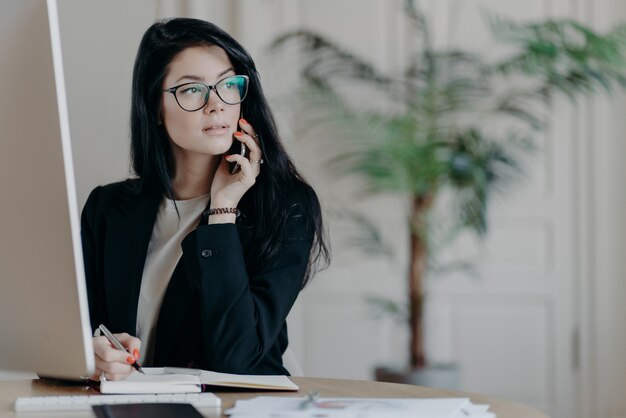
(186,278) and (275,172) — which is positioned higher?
(275,172)

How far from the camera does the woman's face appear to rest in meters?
1.83

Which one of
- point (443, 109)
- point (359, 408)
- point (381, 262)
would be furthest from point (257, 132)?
point (381, 262)

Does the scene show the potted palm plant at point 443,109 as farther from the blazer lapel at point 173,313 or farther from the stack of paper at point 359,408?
the stack of paper at point 359,408

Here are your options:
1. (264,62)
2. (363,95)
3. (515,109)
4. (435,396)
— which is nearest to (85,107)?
(264,62)

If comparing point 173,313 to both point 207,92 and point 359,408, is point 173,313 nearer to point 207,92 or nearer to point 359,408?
point 207,92

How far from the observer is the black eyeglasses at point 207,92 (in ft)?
6.01

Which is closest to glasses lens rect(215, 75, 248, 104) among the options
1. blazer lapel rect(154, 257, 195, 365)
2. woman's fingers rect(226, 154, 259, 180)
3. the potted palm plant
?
woman's fingers rect(226, 154, 259, 180)

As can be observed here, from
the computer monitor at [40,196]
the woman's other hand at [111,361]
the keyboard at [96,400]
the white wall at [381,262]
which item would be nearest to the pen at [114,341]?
the woman's other hand at [111,361]

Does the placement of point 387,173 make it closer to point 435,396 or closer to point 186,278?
point 186,278

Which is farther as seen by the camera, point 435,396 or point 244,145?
point 244,145

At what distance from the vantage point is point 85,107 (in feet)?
9.69

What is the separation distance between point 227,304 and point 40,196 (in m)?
0.61

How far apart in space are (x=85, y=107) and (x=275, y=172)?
1.24 meters

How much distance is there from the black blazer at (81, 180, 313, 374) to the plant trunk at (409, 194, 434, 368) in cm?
184
